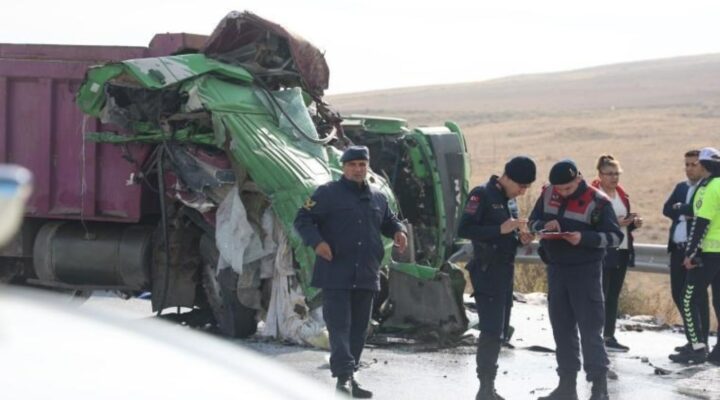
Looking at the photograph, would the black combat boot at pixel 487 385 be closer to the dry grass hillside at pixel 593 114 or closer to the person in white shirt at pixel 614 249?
the person in white shirt at pixel 614 249

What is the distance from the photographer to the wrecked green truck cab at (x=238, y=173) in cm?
1089

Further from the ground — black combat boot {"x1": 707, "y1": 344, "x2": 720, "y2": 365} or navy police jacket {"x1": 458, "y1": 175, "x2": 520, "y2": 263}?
navy police jacket {"x1": 458, "y1": 175, "x2": 520, "y2": 263}

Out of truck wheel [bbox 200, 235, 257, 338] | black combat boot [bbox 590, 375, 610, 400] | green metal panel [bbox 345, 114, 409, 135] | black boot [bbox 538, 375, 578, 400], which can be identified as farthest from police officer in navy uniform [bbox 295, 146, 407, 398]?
green metal panel [bbox 345, 114, 409, 135]

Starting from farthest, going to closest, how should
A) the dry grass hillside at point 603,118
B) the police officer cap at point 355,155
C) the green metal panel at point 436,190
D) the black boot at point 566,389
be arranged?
the dry grass hillside at point 603,118, the green metal panel at point 436,190, the black boot at point 566,389, the police officer cap at point 355,155

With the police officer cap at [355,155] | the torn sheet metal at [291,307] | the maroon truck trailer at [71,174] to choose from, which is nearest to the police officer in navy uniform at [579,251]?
the police officer cap at [355,155]

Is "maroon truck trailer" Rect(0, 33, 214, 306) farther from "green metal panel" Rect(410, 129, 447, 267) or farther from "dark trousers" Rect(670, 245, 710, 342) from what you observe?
"dark trousers" Rect(670, 245, 710, 342)

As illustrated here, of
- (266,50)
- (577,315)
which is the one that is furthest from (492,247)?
(266,50)

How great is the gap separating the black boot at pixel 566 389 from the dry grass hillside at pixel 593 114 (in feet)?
67.3

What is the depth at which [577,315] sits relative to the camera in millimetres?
8867

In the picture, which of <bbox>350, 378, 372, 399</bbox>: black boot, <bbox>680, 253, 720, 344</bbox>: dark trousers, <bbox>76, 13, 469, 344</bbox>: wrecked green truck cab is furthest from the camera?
<bbox>76, 13, 469, 344</bbox>: wrecked green truck cab

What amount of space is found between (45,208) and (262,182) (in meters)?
2.19

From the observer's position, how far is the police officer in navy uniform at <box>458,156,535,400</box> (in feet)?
28.4

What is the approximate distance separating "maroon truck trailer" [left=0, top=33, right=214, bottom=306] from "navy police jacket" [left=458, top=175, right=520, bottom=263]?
3680 millimetres

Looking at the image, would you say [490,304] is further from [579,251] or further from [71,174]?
[71,174]
